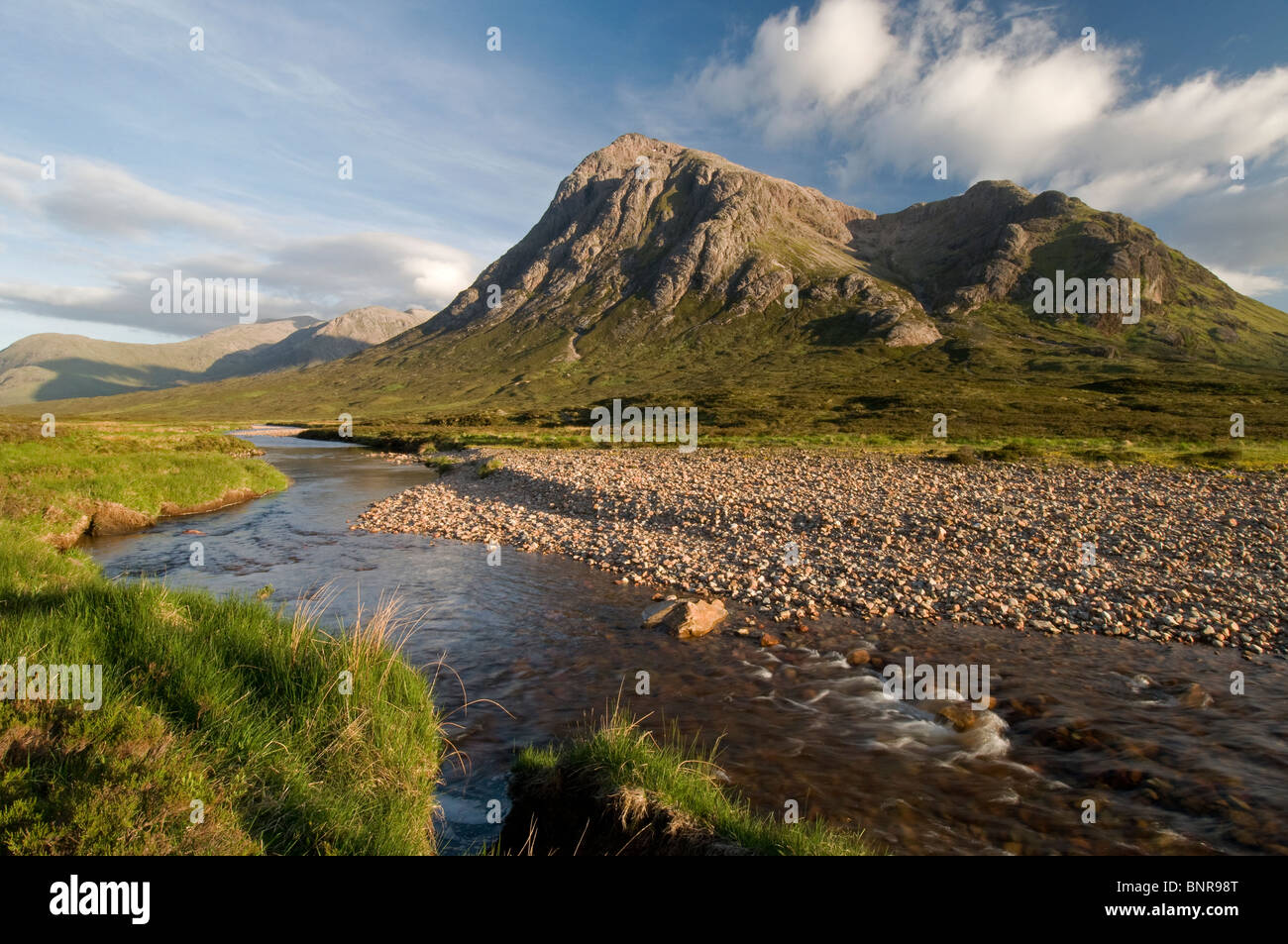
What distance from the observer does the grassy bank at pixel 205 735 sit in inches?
193

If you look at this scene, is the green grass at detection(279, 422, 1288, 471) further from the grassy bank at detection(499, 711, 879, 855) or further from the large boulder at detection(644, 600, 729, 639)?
the grassy bank at detection(499, 711, 879, 855)

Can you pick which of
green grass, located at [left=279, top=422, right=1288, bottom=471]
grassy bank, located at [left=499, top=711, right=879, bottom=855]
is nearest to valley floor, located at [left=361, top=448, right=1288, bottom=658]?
green grass, located at [left=279, top=422, right=1288, bottom=471]

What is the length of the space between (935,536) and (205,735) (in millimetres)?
21393

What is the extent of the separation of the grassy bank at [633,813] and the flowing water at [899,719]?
786 mm

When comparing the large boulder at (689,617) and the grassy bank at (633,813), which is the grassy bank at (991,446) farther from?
the grassy bank at (633,813)

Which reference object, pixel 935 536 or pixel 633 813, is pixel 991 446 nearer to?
pixel 935 536

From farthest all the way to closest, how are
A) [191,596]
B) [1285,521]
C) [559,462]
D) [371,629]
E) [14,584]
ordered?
[559,462]
[1285,521]
[191,596]
[14,584]
[371,629]

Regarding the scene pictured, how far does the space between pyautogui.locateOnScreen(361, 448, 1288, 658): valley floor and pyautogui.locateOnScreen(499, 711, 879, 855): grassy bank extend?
8652 millimetres

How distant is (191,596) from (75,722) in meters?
6.00

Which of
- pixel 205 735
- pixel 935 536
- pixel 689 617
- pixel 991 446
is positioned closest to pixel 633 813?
pixel 205 735

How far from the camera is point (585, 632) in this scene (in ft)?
49.2

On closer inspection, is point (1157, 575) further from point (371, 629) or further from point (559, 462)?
point (559, 462)
